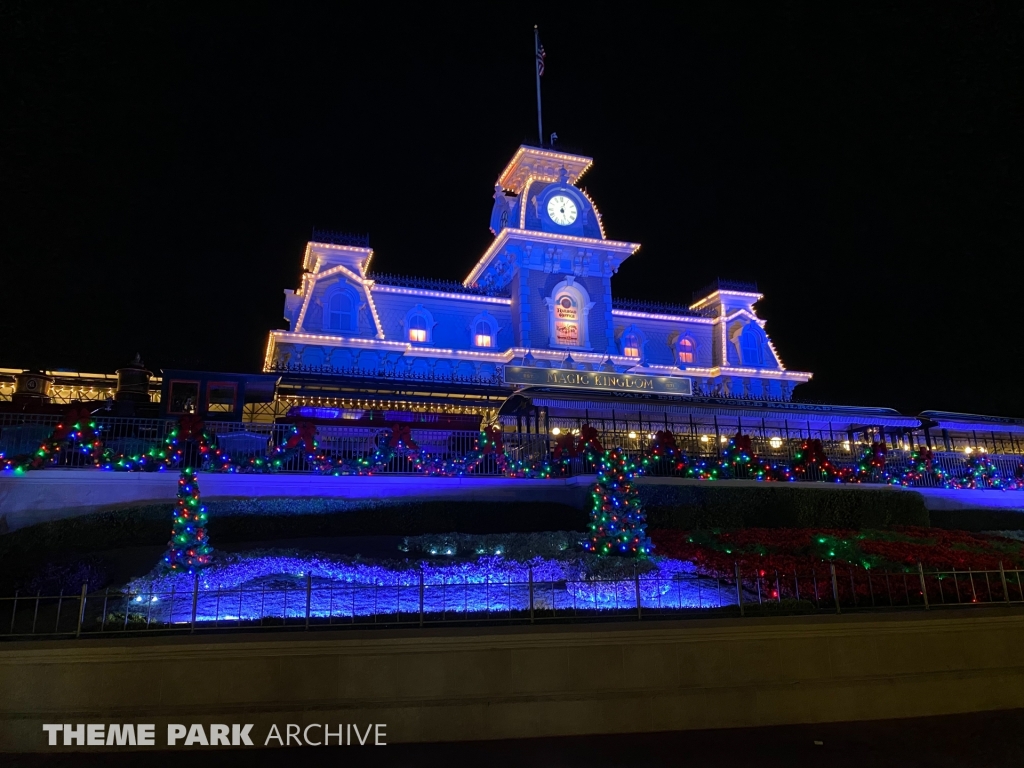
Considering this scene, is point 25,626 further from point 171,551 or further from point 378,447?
point 378,447

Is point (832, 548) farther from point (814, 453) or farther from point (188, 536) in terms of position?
point (188, 536)

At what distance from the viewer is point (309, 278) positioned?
3294cm

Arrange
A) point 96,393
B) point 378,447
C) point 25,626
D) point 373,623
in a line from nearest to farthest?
point 373,623
point 25,626
point 378,447
point 96,393

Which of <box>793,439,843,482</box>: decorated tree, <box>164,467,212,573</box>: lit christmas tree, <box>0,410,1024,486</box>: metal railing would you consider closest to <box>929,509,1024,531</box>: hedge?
<box>0,410,1024,486</box>: metal railing

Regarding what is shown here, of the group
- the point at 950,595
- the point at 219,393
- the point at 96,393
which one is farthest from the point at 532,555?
the point at 96,393

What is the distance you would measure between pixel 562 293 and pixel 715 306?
1057 cm

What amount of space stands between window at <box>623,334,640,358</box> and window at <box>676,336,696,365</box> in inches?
98.8

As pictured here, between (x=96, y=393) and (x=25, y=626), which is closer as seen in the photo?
(x=25, y=626)

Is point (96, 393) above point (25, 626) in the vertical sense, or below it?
above

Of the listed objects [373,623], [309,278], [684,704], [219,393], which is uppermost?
[309,278]

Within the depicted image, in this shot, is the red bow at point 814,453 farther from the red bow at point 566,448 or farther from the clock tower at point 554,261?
the clock tower at point 554,261

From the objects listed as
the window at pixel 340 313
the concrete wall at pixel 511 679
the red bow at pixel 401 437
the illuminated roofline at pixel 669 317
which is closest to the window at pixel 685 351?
the illuminated roofline at pixel 669 317

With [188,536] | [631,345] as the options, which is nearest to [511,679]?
[188,536]

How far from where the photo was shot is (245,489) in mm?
18250
